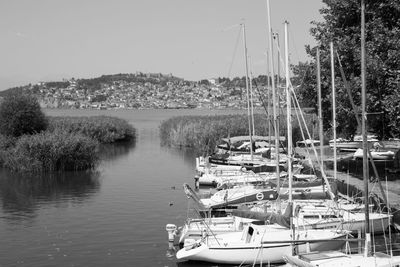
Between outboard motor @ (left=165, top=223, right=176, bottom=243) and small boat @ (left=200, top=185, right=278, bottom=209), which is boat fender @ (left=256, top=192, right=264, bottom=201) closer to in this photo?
small boat @ (left=200, top=185, right=278, bottom=209)

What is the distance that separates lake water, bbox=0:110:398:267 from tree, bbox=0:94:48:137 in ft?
24.6

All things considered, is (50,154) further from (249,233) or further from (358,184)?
(249,233)

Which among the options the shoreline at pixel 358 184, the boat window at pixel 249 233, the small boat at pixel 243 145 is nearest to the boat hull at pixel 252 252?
the boat window at pixel 249 233

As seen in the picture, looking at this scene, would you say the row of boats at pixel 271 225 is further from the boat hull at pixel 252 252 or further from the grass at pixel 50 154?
the grass at pixel 50 154

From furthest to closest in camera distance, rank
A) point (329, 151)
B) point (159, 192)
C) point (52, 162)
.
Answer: point (329, 151) < point (52, 162) < point (159, 192)

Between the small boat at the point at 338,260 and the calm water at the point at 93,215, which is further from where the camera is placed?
the calm water at the point at 93,215

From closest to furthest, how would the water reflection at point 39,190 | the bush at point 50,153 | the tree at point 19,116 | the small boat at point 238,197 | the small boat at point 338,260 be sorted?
the small boat at point 338,260 < the small boat at point 238,197 < the water reflection at point 39,190 < the bush at point 50,153 < the tree at point 19,116

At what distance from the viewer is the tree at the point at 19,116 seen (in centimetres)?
5362

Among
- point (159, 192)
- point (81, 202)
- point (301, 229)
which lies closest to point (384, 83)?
point (301, 229)

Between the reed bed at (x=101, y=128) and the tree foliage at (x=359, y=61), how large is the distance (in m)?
38.8

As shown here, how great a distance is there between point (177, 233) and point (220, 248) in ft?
13.7

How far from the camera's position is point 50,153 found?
45.3m

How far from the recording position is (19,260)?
73.9 ft

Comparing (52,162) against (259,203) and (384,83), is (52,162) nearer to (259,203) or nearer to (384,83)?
(259,203)
